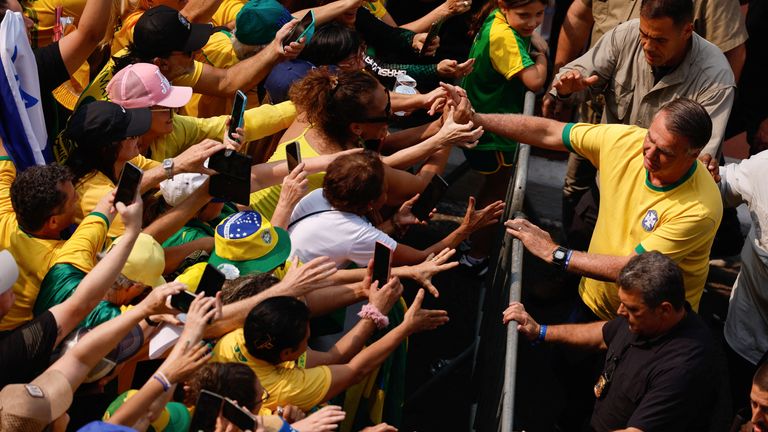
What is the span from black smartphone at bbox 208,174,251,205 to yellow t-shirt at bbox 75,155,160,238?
455 mm

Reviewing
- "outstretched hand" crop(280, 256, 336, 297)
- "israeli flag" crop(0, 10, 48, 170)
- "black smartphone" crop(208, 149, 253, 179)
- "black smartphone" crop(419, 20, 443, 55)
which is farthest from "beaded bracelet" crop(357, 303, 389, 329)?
"black smartphone" crop(419, 20, 443, 55)

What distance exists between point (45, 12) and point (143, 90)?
154 cm

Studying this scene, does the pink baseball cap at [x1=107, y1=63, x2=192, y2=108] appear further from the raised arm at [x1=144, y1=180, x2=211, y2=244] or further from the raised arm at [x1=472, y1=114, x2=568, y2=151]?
the raised arm at [x1=472, y1=114, x2=568, y2=151]

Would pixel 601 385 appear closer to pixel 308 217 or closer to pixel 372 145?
pixel 308 217

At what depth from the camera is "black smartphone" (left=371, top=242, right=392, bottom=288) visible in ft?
14.3

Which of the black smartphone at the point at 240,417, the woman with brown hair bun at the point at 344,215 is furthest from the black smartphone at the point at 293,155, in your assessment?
the black smartphone at the point at 240,417

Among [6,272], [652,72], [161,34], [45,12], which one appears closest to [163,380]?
[6,272]

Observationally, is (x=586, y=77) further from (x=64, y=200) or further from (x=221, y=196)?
(x=64, y=200)

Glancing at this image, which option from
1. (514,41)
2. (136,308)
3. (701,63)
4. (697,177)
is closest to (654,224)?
(697,177)

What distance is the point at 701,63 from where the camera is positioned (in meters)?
5.52

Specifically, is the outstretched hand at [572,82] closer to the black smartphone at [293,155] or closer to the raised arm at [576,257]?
the raised arm at [576,257]

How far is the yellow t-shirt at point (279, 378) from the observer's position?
3.84 metres

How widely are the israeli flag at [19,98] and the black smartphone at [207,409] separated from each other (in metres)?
1.96

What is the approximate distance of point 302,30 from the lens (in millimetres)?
5625
